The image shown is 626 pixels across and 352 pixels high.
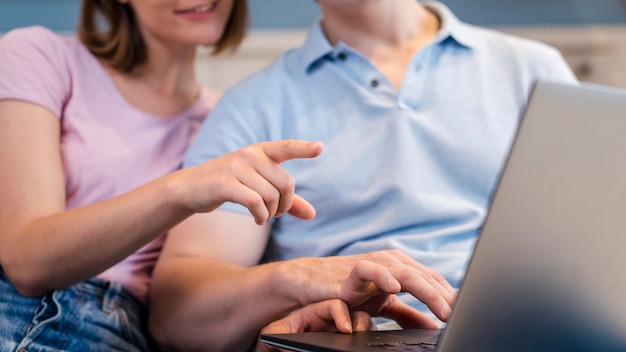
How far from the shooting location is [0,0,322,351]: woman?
925 millimetres

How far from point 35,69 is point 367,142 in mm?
520

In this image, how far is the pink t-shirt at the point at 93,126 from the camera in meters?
1.26

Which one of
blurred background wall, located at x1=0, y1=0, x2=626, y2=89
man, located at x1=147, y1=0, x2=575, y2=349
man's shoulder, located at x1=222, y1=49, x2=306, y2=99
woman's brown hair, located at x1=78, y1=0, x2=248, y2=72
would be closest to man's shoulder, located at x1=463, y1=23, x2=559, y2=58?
man, located at x1=147, y1=0, x2=575, y2=349

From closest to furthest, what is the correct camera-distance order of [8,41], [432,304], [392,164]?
[432,304] < [392,164] < [8,41]

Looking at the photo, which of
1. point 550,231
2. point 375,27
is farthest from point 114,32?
point 550,231

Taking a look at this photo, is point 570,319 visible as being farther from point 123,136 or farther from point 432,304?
point 123,136

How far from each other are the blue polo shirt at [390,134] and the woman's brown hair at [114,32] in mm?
205

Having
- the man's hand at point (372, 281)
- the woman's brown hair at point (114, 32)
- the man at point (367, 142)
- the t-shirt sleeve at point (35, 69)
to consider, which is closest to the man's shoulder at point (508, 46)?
the man at point (367, 142)

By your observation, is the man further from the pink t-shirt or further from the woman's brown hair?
the woman's brown hair

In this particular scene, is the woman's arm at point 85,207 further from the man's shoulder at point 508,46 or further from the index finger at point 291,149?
the man's shoulder at point 508,46

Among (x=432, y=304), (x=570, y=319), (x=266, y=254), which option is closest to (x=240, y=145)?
(x=266, y=254)

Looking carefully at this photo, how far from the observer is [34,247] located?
3.45 feet

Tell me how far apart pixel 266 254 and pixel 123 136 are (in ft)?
0.97

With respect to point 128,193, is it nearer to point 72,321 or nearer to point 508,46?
point 72,321
